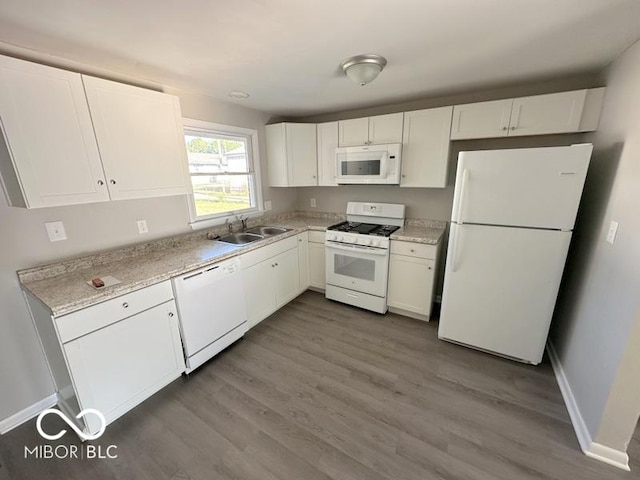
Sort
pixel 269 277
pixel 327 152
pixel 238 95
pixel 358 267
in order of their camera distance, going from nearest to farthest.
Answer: pixel 238 95 → pixel 269 277 → pixel 358 267 → pixel 327 152

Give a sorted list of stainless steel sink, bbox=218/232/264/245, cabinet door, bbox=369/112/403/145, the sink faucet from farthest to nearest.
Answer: the sink faucet
stainless steel sink, bbox=218/232/264/245
cabinet door, bbox=369/112/403/145

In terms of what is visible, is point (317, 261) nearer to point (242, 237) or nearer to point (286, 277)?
point (286, 277)

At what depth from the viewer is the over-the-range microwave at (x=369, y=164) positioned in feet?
9.07

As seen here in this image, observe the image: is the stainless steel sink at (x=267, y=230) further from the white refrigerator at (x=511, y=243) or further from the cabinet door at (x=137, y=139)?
the white refrigerator at (x=511, y=243)

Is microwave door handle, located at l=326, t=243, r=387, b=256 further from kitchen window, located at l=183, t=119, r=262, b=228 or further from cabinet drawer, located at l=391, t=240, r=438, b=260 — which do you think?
kitchen window, located at l=183, t=119, r=262, b=228

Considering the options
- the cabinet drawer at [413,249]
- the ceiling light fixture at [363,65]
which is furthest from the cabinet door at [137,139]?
the cabinet drawer at [413,249]

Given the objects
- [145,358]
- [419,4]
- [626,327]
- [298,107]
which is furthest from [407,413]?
[298,107]

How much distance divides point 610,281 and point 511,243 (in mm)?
578

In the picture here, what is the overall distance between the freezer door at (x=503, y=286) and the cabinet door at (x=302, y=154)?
1.87m

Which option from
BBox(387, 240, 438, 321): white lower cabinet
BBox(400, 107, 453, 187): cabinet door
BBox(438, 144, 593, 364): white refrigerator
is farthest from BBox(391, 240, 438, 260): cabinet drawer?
BBox(400, 107, 453, 187): cabinet door

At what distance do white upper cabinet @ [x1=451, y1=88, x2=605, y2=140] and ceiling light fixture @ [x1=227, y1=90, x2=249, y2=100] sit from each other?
2.04 m

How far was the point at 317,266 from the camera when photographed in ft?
11.1

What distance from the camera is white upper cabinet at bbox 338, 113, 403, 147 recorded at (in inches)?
109

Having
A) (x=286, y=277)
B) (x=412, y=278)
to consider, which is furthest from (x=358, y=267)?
(x=286, y=277)
